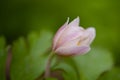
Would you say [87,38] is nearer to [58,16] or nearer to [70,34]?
[70,34]

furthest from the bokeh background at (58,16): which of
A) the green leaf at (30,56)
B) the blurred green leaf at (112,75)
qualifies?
the blurred green leaf at (112,75)

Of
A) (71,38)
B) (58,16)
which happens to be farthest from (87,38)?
(58,16)

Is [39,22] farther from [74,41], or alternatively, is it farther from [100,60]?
[74,41]

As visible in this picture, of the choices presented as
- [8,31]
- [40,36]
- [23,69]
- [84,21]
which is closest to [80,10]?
[84,21]

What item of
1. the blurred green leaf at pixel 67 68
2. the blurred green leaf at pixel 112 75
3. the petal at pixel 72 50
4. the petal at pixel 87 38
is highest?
the petal at pixel 87 38

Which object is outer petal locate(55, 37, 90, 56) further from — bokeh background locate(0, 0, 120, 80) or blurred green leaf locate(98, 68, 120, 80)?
bokeh background locate(0, 0, 120, 80)

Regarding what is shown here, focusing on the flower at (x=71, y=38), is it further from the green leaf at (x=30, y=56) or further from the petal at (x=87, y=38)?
the green leaf at (x=30, y=56)
